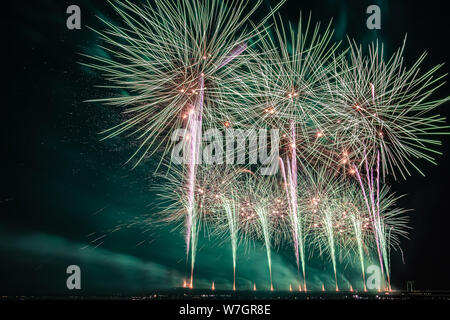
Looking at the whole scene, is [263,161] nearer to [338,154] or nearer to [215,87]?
[338,154]

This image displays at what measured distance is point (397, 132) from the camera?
816 inches

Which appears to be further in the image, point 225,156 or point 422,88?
point 225,156

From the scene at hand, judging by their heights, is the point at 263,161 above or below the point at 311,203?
above

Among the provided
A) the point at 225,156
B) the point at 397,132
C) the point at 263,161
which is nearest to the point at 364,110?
the point at 397,132

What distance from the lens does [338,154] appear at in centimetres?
2353

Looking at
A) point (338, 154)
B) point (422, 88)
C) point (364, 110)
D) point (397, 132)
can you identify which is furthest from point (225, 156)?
point (422, 88)
